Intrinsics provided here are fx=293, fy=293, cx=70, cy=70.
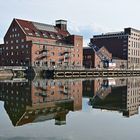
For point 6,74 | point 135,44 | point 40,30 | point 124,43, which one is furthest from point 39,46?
point 135,44

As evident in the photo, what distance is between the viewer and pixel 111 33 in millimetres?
115312

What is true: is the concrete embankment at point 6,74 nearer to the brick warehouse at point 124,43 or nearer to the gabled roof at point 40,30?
the gabled roof at point 40,30

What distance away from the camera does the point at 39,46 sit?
236 ft

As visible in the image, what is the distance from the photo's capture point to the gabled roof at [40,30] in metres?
75.6

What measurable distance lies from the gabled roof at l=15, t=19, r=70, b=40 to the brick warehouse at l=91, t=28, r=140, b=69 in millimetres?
31320

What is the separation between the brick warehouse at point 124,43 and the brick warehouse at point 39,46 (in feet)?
101

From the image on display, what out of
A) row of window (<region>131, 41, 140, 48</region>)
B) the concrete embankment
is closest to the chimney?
the concrete embankment

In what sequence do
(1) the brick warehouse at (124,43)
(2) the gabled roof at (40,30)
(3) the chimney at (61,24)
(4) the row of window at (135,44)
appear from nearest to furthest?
(2) the gabled roof at (40,30) < (3) the chimney at (61,24) < (1) the brick warehouse at (124,43) < (4) the row of window at (135,44)

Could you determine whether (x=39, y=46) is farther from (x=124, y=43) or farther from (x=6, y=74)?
(x=124, y=43)

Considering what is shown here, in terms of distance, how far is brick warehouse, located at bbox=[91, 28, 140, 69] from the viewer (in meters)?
109

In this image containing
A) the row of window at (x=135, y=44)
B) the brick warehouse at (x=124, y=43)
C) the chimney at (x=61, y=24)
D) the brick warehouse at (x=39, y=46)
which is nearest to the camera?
the brick warehouse at (x=39, y=46)

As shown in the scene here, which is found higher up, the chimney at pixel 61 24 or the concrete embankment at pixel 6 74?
the chimney at pixel 61 24

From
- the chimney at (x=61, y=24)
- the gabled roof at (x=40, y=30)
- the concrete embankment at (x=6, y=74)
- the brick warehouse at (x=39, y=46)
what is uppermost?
the chimney at (x=61, y=24)

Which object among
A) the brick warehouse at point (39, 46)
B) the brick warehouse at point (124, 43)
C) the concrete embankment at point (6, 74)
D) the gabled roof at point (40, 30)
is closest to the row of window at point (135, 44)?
the brick warehouse at point (124, 43)
